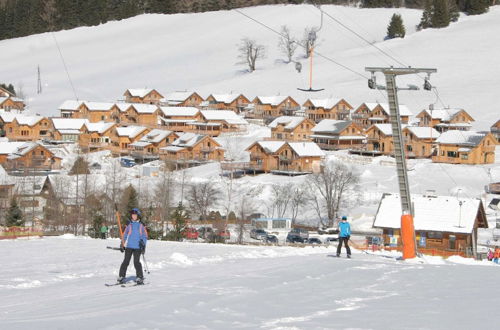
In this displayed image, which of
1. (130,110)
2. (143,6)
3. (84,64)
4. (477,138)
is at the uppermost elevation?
(143,6)

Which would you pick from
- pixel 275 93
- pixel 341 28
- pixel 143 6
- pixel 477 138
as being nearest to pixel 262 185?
pixel 477 138

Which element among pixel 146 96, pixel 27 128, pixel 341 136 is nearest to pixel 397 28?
pixel 146 96

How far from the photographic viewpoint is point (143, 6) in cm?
13225

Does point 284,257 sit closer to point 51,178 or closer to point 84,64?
point 51,178

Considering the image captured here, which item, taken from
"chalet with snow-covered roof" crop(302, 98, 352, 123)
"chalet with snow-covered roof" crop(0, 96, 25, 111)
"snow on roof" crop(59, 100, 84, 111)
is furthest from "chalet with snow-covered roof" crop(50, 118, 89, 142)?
"chalet with snow-covered roof" crop(302, 98, 352, 123)

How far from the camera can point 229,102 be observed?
7875 centimetres

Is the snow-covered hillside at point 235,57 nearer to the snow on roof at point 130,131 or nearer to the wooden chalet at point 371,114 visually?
the wooden chalet at point 371,114

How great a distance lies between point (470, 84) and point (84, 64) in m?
56.1

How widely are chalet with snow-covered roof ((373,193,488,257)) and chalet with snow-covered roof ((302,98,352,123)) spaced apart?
138 ft

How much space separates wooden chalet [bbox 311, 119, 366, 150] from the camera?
61.1 metres

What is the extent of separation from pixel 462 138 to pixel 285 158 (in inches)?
454

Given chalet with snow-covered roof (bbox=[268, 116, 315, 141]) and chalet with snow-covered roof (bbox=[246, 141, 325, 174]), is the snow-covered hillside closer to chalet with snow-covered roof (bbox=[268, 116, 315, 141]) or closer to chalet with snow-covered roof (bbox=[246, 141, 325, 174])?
chalet with snow-covered roof (bbox=[268, 116, 315, 141])

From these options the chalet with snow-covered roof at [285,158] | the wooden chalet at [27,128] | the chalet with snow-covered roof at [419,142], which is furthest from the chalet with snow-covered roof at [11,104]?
the chalet with snow-covered roof at [419,142]

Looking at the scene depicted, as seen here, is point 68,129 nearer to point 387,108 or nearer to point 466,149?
point 387,108
